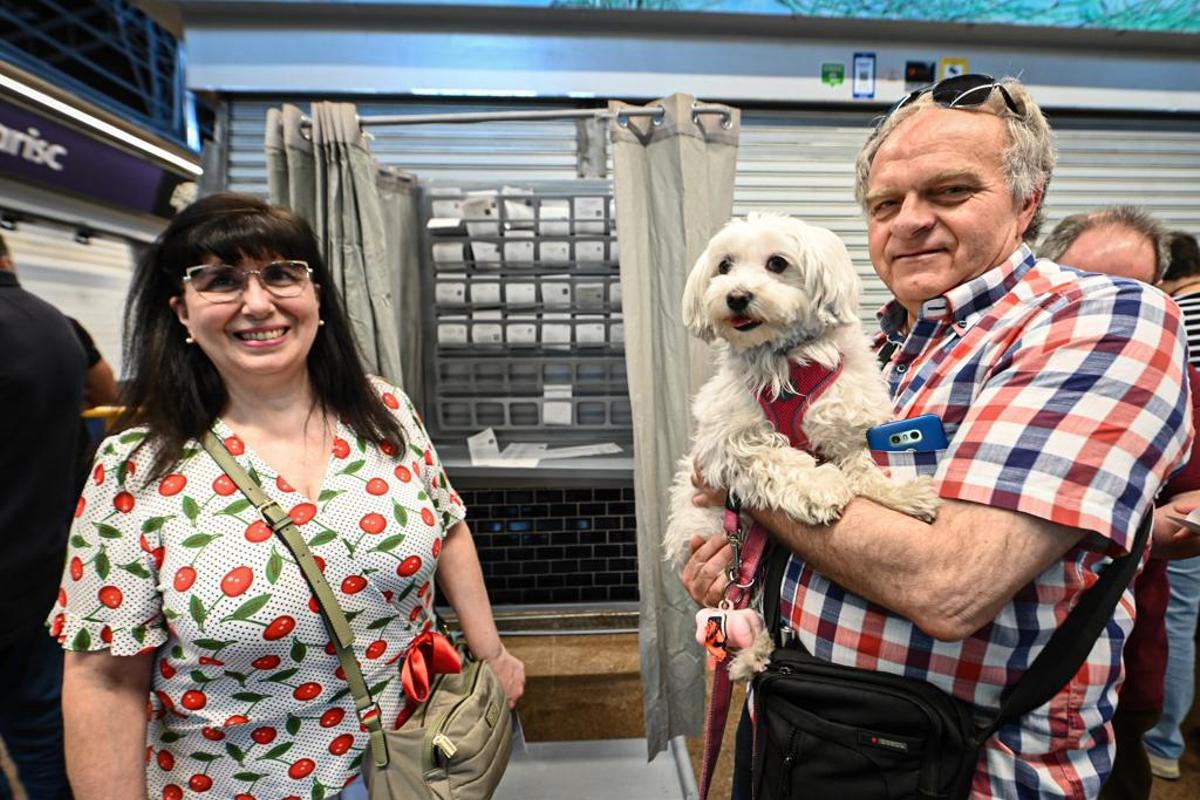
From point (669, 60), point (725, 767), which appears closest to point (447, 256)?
point (669, 60)

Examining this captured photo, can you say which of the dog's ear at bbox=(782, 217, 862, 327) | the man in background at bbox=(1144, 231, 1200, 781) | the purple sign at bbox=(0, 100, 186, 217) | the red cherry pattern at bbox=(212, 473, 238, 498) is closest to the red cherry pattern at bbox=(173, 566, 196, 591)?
the red cherry pattern at bbox=(212, 473, 238, 498)

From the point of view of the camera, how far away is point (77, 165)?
11.3 ft

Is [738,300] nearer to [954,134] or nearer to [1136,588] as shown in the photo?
[954,134]

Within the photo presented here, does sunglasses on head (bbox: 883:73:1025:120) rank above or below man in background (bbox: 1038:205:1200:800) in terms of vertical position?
above

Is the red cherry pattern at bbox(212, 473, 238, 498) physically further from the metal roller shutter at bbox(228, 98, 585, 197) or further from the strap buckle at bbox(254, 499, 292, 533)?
the metal roller shutter at bbox(228, 98, 585, 197)

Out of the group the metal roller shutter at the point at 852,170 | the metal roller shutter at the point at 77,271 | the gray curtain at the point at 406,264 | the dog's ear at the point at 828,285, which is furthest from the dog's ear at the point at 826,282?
the metal roller shutter at the point at 77,271

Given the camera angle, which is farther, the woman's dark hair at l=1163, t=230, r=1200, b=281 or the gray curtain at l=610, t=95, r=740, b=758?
the woman's dark hair at l=1163, t=230, r=1200, b=281

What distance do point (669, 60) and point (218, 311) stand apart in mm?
2669

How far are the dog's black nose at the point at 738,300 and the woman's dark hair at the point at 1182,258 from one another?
2024 millimetres

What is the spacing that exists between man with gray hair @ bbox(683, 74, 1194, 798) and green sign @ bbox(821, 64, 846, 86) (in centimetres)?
229

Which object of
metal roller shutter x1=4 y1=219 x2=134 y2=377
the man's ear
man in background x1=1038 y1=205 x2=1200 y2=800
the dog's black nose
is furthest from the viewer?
metal roller shutter x1=4 y1=219 x2=134 y2=377

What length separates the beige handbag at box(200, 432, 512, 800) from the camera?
1065 mm

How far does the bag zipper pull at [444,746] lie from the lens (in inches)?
44.7

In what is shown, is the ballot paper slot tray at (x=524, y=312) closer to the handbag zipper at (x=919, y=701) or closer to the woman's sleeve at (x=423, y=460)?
the woman's sleeve at (x=423, y=460)
